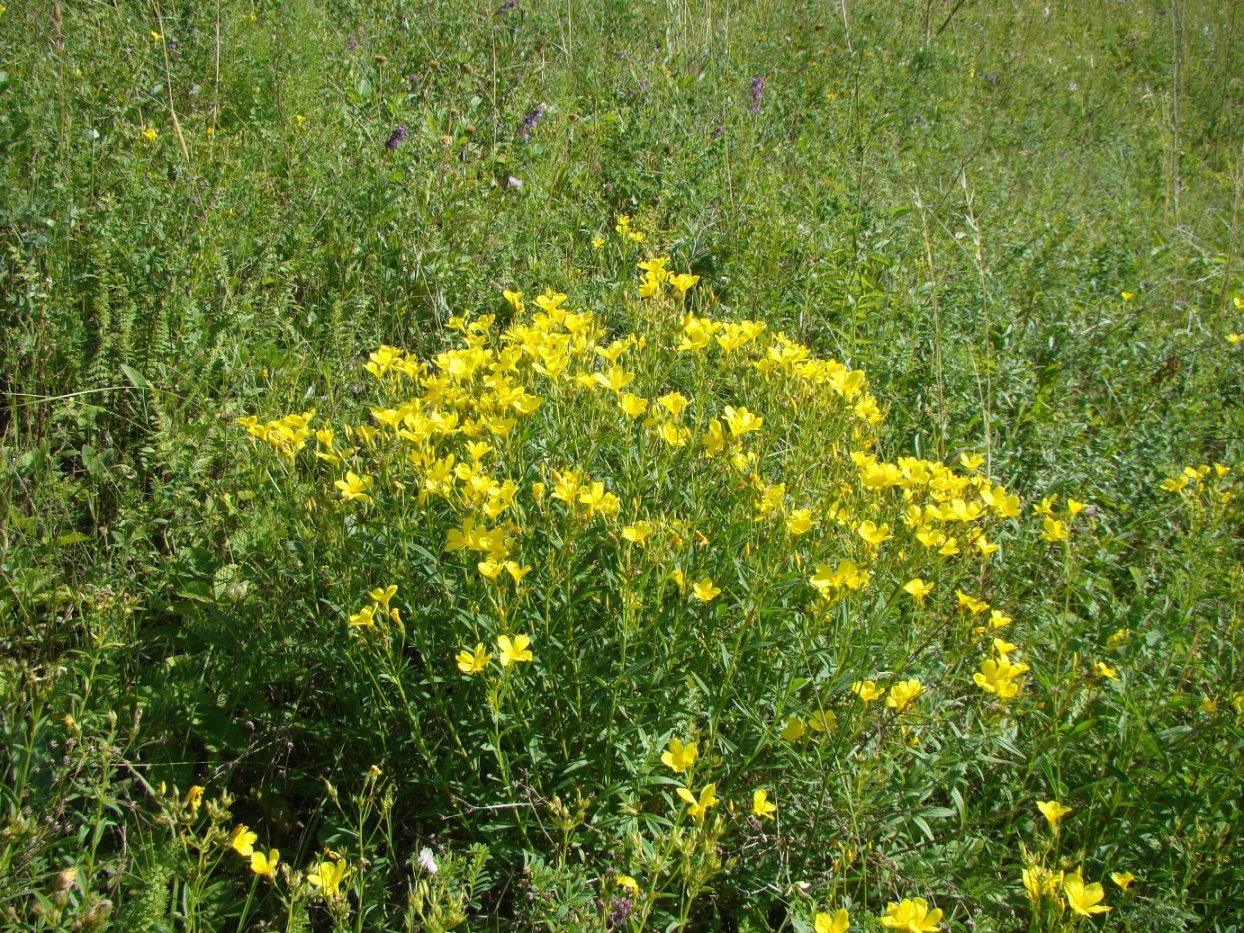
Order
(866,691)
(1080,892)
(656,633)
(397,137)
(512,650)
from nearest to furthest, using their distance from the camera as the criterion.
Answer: (1080,892)
(512,650)
(866,691)
(656,633)
(397,137)

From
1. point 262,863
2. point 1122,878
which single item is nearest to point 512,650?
point 262,863

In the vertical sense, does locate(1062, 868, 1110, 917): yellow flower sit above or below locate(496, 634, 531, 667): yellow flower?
below

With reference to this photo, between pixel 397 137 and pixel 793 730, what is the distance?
295cm

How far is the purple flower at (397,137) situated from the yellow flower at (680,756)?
2785 millimetres

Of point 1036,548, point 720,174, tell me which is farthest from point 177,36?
point 1036,548

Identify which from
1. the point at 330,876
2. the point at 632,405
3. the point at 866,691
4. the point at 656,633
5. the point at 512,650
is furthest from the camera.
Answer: the point at 632,405

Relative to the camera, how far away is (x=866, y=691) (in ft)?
5.59

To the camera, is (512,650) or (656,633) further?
(656,633)

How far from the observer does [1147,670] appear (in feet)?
7.57

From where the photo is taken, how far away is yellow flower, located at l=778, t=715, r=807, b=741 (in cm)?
175

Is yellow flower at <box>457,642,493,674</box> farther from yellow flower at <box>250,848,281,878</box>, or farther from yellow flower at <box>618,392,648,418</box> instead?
yellow flower at <box>618,392,648,418</box>

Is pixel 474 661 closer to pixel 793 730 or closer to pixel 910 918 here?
pixel 793 730

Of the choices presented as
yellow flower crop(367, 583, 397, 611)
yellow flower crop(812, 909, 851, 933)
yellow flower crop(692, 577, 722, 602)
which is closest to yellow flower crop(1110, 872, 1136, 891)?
yellow flower crop(812, 909, 851, 933)

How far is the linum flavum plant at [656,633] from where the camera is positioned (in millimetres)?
1694
